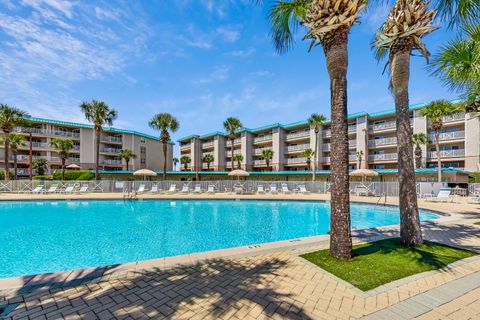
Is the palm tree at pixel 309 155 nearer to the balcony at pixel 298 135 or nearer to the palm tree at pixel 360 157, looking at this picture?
the balcony at pixel 298 135

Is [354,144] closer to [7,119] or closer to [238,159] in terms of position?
[238,159]

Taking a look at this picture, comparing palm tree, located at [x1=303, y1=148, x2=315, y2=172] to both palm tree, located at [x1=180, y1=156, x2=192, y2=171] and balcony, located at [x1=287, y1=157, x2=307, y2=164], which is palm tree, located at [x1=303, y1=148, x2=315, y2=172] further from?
palm tree, located at [x1=180, y1=156, x2=192, y2=171]

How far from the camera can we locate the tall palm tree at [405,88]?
5.75 m

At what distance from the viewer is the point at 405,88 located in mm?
6094

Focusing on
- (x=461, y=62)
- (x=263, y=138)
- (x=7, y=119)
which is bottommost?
(x=461, y=62)

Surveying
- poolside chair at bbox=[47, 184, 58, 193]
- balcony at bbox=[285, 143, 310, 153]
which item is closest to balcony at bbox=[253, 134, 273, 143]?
balcony at bbox=[285, 143, 310, 153]

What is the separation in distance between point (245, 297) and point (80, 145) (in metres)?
47.0

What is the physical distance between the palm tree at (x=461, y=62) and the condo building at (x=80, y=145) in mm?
46636

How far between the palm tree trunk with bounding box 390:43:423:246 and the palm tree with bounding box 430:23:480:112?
2071 millimetres

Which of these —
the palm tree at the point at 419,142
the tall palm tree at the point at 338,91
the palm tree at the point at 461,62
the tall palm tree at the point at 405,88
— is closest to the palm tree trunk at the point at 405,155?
the tall palm tree at the point at 405,88

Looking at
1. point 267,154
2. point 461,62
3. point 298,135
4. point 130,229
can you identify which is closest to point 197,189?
point 130,229

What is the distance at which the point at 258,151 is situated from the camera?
45062 millimetres

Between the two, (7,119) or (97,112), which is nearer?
(7,119)

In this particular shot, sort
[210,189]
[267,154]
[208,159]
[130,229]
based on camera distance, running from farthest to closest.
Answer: [208,159] → [267,154] → [210,189] → [130,229]
